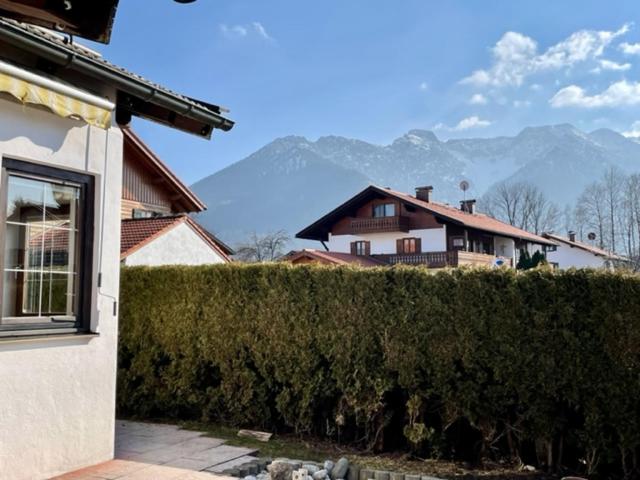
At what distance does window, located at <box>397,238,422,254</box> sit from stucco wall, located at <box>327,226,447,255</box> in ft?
0.99

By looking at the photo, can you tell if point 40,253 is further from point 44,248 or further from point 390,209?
point 390,209

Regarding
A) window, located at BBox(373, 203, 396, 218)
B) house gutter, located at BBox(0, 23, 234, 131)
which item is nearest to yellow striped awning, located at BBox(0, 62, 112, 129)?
house gutter, located at BBox(0, 23, 234, 131)

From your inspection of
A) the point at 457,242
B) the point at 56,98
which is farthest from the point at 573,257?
the point at 56,98

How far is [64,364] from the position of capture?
17.5 feet

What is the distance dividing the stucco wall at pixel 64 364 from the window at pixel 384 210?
35321 millimetres

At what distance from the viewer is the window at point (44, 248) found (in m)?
5.06

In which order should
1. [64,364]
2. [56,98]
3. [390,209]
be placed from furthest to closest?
[390,209] < [64,364] < [56,98]

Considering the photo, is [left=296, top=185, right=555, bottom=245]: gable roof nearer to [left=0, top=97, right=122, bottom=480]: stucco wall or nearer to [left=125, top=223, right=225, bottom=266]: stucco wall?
[left=125, top=223, right=225, bottom=266]: stucco wall

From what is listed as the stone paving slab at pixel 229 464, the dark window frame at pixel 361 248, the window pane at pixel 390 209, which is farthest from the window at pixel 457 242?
the stone paving slab at pixel 229 464

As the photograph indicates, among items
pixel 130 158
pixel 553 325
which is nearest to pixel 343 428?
pixel 553 325

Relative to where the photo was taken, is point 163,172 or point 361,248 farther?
point 361,248

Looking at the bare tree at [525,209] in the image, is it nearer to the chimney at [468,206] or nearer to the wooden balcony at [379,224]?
the chimney at [468,206]

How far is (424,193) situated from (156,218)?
2843 cm

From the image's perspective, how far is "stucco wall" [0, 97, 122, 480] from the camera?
486 centimetres
